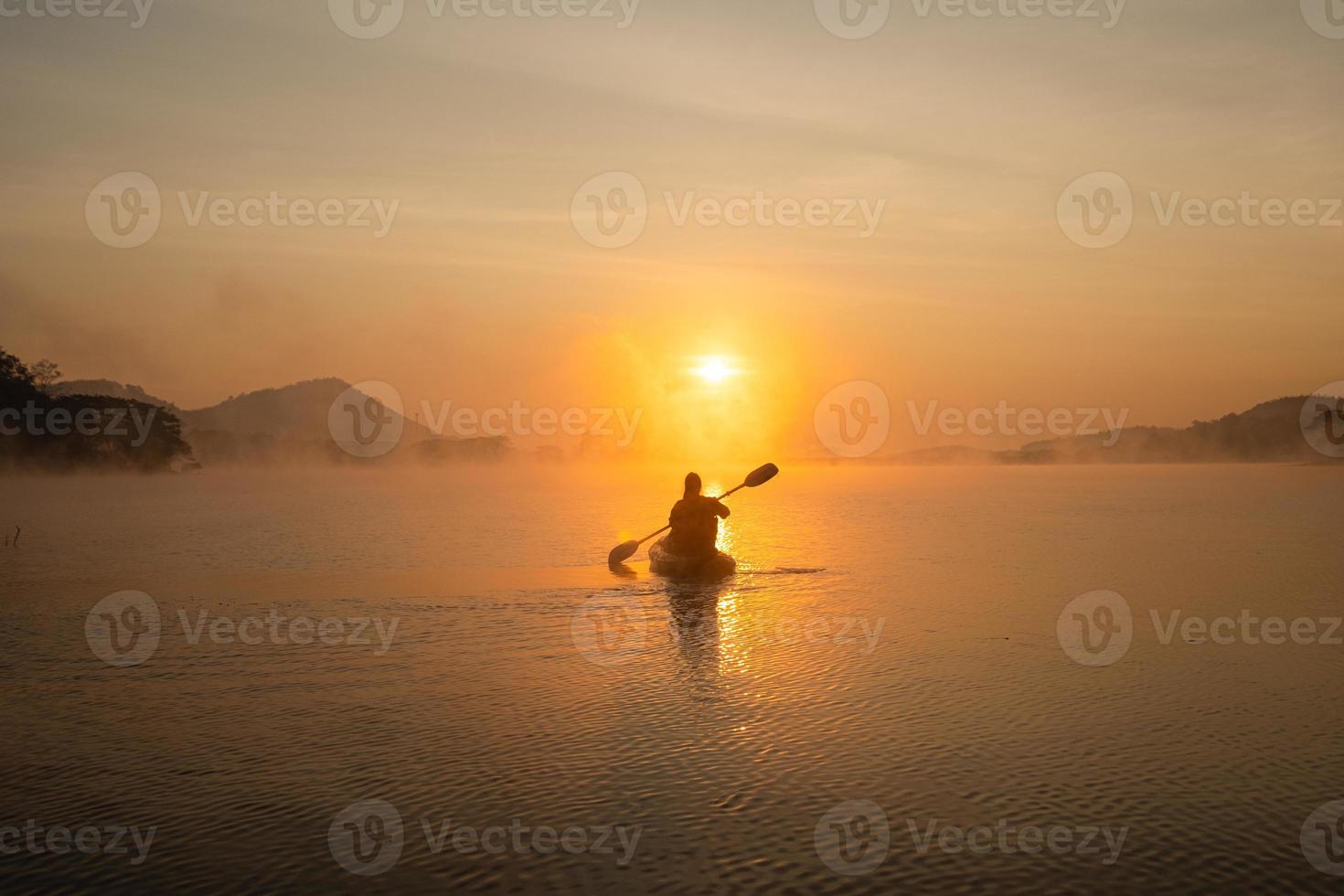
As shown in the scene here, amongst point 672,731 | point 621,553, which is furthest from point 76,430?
point 672,731

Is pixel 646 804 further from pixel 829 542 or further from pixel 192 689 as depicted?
pixel 829 542

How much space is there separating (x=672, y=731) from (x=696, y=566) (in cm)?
1978

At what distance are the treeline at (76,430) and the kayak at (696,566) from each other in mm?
133995

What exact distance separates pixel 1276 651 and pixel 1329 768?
9589 mm

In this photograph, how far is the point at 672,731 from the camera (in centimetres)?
1634

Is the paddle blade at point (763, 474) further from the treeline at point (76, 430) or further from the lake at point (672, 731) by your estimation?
the treeline at point (76, 430)

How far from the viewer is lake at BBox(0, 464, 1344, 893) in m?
11.4

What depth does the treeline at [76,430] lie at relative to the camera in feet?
451

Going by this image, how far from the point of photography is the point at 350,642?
79.5ft

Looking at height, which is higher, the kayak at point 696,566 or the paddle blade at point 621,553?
the paddle blade at point 621,553

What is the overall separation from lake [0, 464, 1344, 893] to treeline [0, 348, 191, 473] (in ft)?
399

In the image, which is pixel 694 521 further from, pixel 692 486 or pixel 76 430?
pixel 76 430

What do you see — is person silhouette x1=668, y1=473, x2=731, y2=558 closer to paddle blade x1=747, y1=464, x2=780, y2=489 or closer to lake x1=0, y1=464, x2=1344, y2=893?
lake x1=0, y1=464, x2=1344, y2=893

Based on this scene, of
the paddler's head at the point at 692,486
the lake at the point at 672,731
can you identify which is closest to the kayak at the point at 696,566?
the lake at the point at 672,731
